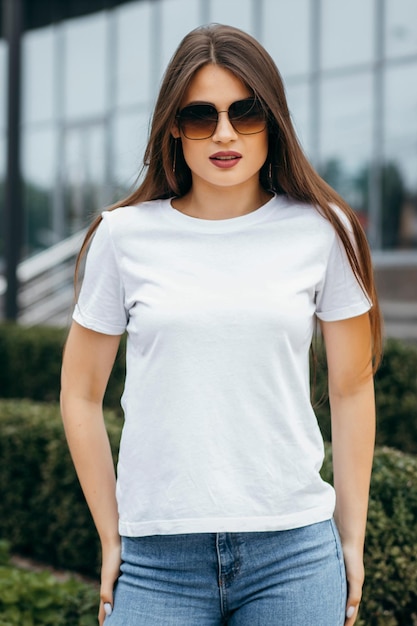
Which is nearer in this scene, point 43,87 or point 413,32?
point 413,32

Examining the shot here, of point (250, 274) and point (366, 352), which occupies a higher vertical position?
point (250, 274)

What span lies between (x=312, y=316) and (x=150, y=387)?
34cm

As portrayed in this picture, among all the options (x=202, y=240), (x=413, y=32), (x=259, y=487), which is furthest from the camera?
(x=413, y=32)

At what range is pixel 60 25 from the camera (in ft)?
50.3

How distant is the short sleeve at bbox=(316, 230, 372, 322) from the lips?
247mm

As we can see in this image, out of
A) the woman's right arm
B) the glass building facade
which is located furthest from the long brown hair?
the glass building facade

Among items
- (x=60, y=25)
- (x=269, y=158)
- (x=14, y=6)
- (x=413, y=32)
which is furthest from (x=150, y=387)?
(x=60, y=25)

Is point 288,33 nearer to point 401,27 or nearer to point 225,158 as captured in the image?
point 401,27

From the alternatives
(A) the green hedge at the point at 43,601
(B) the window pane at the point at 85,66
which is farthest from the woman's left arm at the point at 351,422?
(B) the window pane at the point at 85,66

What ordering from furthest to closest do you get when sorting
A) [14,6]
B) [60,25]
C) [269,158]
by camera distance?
1. [60,25]
2. [14,6]
3. [269,158]

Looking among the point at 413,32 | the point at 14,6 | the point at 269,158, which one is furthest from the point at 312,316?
the point at 413,32

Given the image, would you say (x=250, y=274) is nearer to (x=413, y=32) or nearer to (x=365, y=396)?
(x=365, y=396)

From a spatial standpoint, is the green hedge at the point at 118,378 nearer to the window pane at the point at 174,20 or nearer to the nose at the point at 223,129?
the nose at the point at 223,129

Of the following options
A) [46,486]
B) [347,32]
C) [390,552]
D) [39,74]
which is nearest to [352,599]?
[390,552]
